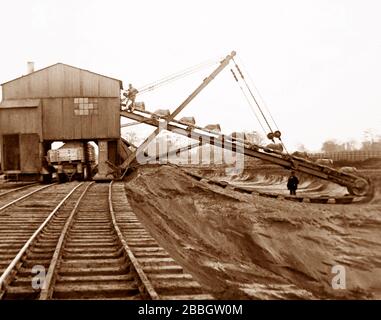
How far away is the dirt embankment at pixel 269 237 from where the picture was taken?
8.64 m

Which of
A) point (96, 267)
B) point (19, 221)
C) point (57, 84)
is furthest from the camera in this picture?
point (57, 84)

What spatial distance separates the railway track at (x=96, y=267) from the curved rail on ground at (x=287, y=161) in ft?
35.7

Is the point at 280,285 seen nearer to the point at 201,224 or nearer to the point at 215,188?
the point at 201,224

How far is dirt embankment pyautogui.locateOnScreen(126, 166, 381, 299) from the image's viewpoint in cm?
864

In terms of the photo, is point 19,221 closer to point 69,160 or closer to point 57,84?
point 69,160

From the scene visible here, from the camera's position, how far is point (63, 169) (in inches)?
744

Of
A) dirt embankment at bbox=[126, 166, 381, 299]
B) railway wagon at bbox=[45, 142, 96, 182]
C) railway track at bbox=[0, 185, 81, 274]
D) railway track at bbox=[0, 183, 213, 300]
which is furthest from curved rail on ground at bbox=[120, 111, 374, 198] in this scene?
railway track at bbox=[0, 183, 213, 300]

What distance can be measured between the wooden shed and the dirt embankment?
5766mm

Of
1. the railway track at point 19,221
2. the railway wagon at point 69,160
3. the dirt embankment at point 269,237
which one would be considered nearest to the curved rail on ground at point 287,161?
the dirt embankment at point 269,237

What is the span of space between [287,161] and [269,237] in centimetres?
553

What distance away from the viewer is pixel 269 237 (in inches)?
487

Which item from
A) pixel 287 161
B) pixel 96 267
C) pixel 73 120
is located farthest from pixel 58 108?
pixel 96 267

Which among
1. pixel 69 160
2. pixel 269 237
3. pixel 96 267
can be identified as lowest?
pixel 269 237
